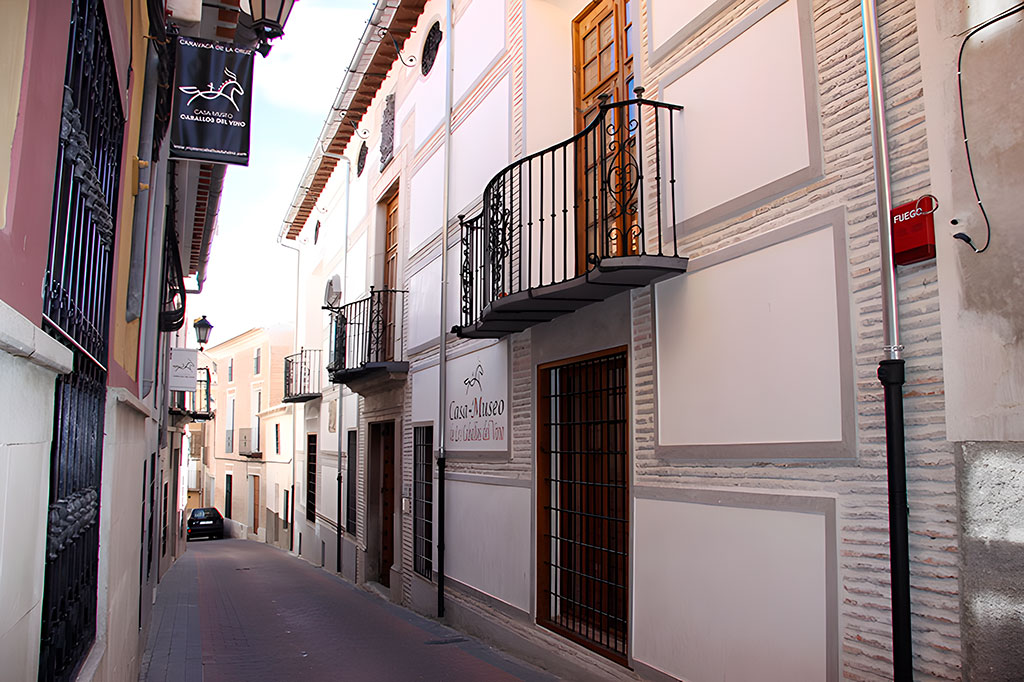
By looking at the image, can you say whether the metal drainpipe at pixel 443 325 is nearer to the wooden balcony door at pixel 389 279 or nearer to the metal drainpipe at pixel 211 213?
the wooden balcony door at pixel 389 279

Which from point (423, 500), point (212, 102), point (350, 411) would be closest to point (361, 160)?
point (350, 411)

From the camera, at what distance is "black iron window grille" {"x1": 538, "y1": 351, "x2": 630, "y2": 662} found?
717cm

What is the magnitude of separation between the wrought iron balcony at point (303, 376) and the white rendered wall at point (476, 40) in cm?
1109

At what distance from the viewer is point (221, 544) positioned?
29.5 m

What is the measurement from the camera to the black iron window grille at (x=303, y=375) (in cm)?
2098

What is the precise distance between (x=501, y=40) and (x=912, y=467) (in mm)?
7349

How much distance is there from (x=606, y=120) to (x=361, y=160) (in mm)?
10318

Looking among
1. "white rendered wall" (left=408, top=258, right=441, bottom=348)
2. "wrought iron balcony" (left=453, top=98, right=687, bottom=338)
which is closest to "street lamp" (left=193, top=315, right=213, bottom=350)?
"white rendered wall" (left=408, top=258, right=441, bottom=348)

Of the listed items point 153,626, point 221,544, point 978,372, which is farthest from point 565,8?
point 221,544

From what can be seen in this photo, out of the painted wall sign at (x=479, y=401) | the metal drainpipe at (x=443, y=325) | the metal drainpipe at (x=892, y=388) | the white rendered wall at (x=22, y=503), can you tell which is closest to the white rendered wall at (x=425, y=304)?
the metal drainpipe at (x=443, y=325)

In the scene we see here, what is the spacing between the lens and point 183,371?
575 inches

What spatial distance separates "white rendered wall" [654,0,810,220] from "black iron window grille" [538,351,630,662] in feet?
5.93

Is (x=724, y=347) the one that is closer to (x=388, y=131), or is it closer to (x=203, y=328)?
(x=388, y=131)

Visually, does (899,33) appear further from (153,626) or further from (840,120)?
(153,626)
